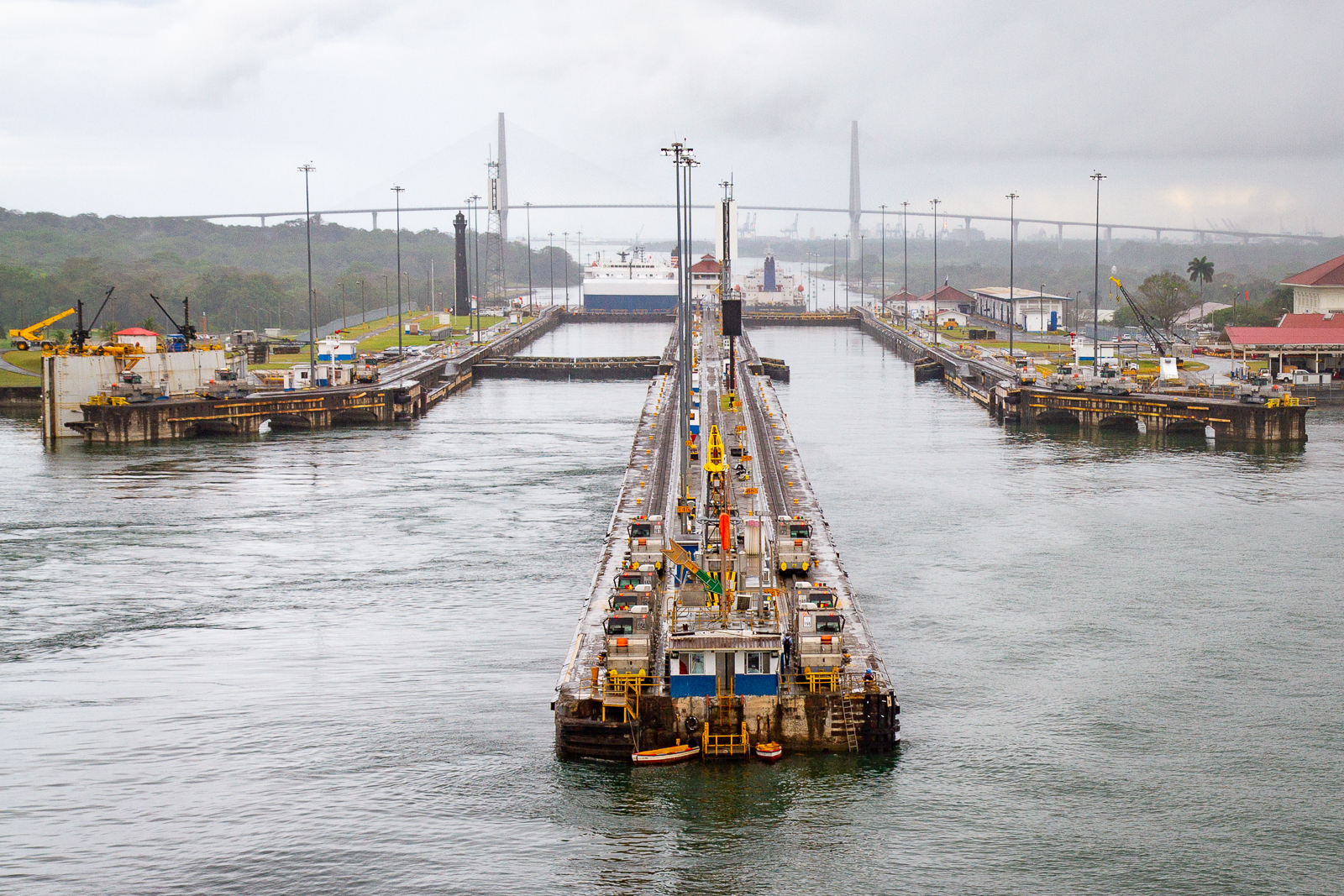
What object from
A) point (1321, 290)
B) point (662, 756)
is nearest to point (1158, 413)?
point (1321, 290)

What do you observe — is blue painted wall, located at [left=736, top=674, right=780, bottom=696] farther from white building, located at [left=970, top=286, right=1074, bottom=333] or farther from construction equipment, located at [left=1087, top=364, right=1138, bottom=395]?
white building, located at [left=970, top=286, right=1074, bottom=333]

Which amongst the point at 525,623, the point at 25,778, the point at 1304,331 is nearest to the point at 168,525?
the point at 525,623

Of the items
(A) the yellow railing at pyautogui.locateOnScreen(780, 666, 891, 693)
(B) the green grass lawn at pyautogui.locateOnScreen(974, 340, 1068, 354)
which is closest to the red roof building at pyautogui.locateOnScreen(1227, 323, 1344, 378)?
(B) the green grass lawn at pyautogui.locateOnScreen(974, 340, 1068, 354)

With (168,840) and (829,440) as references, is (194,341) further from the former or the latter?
(168,840)

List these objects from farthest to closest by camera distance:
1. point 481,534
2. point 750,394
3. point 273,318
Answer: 1. point 273,318
2. point 750,394
3. point 481,534

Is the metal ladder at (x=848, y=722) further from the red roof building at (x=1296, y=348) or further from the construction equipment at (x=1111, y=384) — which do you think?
the red roof building at (x=1296, y=348)

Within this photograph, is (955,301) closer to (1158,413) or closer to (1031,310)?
(1031,310)
